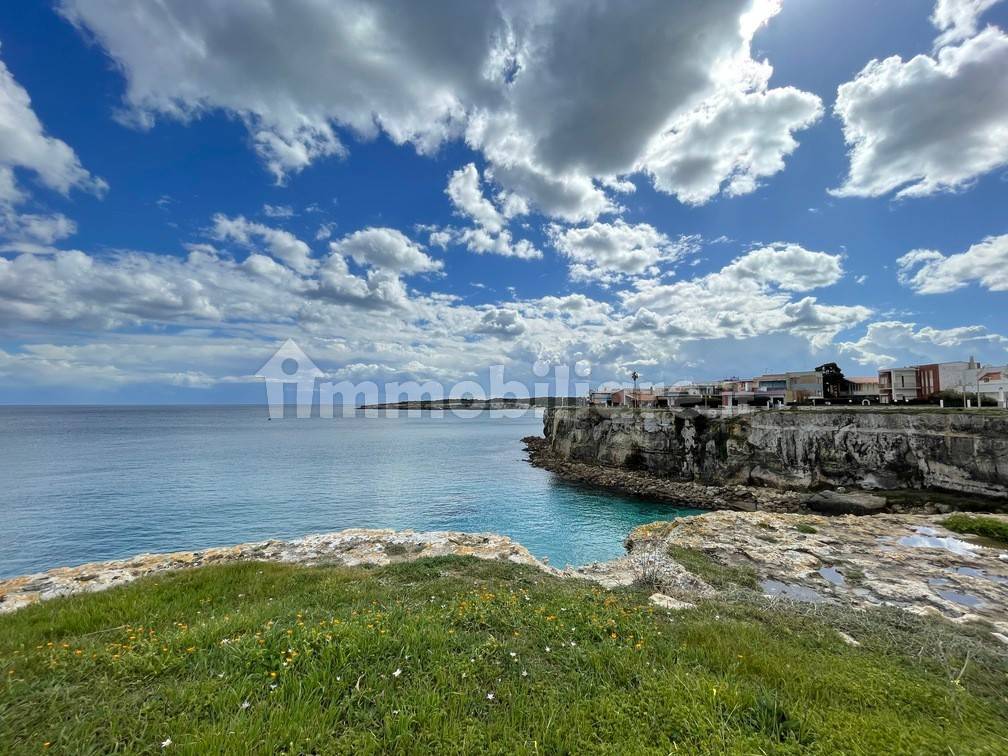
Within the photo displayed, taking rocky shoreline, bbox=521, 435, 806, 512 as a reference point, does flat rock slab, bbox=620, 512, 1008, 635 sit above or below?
above

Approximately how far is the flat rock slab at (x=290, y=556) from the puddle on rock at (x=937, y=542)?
672 inches

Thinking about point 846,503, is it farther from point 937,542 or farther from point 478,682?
point 478,682

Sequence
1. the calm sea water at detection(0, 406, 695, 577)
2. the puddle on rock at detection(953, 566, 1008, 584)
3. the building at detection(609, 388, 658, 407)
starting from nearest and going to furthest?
the puddle on rock at detection(953, 566, 1008, 584) → the calm sea water at detection(0, 406, 695, 577) → the building at detection(609, 388, 658, 407)

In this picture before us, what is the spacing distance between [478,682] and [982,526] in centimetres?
2752

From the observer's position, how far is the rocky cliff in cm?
2898

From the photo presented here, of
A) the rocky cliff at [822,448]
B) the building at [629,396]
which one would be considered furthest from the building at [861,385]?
the rocky cliff at [822,448]

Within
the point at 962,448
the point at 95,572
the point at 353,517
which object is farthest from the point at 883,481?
the point at 95,572

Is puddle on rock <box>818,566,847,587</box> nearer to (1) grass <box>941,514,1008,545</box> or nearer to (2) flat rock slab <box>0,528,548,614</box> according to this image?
(2) flat rock slab <box>0,528,548,614</box>

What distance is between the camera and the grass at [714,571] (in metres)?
12.0

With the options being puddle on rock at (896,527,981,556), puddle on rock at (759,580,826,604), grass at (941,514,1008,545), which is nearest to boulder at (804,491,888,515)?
grass at (941,514,1008,545)

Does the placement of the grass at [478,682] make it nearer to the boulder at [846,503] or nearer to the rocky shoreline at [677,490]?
the boulder at [846,503]

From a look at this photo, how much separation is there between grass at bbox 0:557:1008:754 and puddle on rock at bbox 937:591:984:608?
428 centimetres

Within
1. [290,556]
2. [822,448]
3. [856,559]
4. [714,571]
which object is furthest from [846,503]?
[290,556]

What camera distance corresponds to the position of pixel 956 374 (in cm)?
5509
